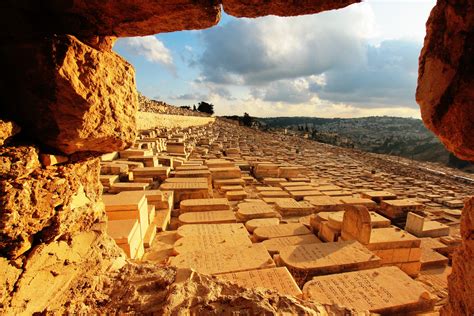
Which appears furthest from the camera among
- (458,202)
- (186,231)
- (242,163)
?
(242,163)

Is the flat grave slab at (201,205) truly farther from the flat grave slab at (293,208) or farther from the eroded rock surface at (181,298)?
the eroded rock surface at (181,298)

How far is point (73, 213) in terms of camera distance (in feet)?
6.91

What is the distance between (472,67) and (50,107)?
2.49 metres

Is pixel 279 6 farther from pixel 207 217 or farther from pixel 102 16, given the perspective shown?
pixel 207 217

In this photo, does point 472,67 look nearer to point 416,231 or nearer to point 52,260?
point 52,260

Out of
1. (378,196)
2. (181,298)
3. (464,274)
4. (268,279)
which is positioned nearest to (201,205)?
(268,279)

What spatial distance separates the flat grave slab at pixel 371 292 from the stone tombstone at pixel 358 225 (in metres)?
0.92

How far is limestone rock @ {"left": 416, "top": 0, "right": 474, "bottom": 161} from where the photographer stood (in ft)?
5.02

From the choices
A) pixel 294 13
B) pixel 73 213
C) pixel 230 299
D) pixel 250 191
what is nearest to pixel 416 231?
pixel 250 191

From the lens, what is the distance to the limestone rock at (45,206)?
1538mm

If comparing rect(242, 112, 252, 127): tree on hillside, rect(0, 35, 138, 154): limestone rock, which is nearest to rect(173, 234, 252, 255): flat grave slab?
rect(0, 35, 138, 154): limestone rock

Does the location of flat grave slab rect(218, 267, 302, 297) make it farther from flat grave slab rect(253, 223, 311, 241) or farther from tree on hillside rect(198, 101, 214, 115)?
tree on hillside rect(198, 101, 214, 115)

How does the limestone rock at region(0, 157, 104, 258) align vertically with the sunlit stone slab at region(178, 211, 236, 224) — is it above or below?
above

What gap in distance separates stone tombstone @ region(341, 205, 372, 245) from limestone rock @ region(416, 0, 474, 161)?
3256 mm
